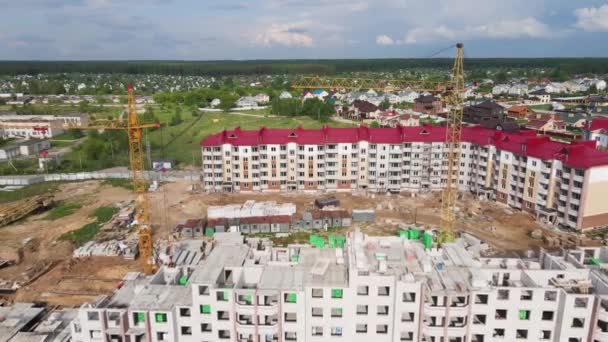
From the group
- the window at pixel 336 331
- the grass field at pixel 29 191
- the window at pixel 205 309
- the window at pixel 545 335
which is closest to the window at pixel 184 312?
the window at pixel 205 309

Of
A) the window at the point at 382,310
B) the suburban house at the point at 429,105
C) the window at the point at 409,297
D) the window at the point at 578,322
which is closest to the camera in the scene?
the window at the point at 578,322

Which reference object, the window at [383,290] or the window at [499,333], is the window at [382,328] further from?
the window at [499,333]

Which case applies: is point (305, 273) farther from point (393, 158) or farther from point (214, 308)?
point (393, 158)

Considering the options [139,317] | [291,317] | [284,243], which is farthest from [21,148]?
[291,317]

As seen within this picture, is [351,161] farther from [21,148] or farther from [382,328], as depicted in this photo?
[21,148]

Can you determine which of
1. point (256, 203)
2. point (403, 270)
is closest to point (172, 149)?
point (256, 203)

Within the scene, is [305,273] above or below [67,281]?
above
